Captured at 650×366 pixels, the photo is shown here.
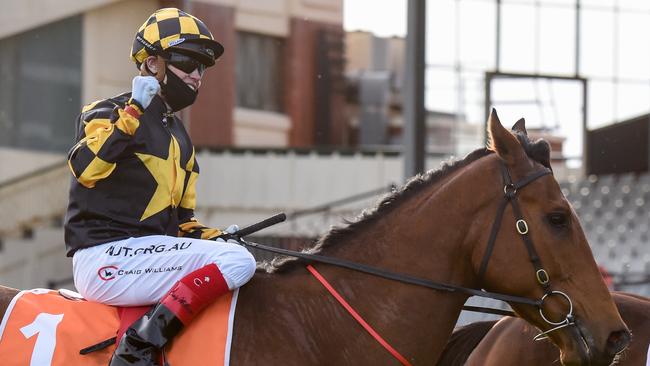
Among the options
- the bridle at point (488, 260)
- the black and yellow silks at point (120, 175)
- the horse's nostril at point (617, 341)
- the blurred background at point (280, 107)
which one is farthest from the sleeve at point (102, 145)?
the blurred background at point (280, 107)

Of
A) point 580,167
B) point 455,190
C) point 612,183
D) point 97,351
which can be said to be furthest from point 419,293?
point 580,167

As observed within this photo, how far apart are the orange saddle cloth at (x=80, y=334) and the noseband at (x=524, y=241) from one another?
919 mm

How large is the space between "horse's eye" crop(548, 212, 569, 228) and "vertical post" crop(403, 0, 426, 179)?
4.27m

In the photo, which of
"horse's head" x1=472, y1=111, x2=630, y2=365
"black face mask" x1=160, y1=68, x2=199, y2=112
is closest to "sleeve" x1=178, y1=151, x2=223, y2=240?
"black face mask" x1=160, y1=68, x2=199, y2=112

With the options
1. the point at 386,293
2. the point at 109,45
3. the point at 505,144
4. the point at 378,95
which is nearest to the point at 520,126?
the point at 505,144

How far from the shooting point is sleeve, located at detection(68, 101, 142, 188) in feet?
11.8

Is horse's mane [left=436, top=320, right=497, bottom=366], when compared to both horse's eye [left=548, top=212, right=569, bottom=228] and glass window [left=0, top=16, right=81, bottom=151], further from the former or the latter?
glass window [left=0, top=16, right=81, bottom=151]

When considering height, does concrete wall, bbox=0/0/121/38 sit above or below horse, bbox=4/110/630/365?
above

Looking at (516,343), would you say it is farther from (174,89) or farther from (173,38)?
(173,38)

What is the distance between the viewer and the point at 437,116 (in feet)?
58.5

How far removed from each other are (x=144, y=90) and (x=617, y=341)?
184 cm

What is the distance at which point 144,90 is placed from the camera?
3.70m

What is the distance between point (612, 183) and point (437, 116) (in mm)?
3403

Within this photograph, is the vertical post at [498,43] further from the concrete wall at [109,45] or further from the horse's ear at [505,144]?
the horse's ear at [505,144]
